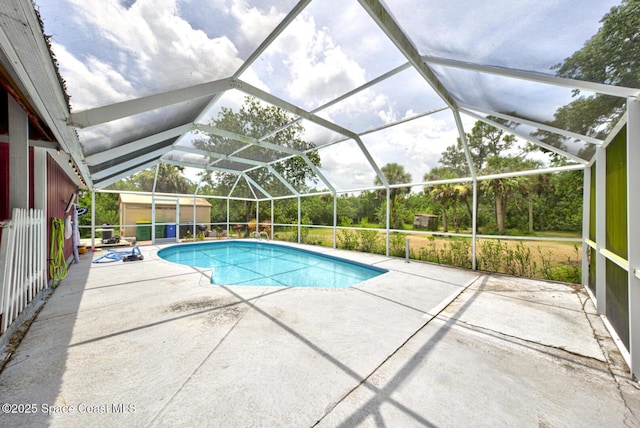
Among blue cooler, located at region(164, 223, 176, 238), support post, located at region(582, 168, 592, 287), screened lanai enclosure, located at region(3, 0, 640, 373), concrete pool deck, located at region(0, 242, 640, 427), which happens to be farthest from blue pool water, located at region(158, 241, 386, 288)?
support post, located at region(582, 168, 592, 287)

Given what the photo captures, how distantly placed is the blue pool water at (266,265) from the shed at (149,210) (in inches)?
93.8

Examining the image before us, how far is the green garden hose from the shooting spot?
14.2 ft

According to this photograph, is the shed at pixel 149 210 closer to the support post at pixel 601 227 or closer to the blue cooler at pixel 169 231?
the blue cooler at pixel 169 231

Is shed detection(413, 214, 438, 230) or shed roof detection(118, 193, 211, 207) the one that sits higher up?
shed roof detection(118, 193, 211, 207)

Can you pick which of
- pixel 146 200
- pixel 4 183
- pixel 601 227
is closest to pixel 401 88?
pixel 601 227

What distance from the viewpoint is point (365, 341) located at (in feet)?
8.36

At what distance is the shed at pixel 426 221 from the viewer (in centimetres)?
1105

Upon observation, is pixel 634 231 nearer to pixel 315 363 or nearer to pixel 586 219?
pixel 315 363

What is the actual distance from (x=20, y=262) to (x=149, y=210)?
1238 centimetres

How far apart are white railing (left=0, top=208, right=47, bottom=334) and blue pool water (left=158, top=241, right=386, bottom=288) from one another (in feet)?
9.01

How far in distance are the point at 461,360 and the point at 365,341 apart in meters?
0.92

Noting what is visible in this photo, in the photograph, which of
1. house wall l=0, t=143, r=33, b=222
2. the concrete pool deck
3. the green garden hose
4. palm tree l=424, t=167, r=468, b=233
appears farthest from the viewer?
palm tree l=424, t=167, r=468, b=233

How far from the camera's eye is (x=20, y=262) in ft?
9.46

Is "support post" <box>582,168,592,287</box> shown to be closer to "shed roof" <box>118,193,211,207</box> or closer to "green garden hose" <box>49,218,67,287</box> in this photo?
"green garden hose" <box>49,218,67,287</box>
